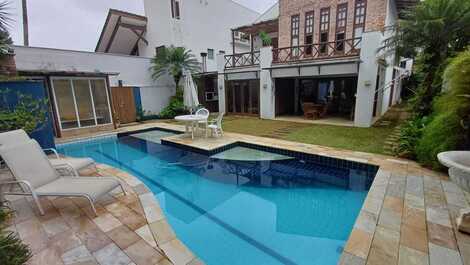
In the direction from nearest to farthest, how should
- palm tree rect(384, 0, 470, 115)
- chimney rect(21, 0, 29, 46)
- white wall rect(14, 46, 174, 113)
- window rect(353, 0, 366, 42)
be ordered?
palm tree rect(384, 0, 470, 115), white wall rect(14, 46, 174, 113), window rect(353, 0, 366, 42), chimney rect(21, 0, 29, 46)

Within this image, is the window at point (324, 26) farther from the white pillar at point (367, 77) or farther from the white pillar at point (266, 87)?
the white pillar at point (367, 77)

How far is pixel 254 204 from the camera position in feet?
14.5

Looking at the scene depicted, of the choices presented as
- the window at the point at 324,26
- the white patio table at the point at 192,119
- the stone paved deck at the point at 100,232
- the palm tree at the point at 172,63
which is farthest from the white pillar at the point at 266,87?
the stone paved deck at the point at 100,232

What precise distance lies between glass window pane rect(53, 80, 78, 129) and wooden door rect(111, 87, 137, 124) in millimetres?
2082

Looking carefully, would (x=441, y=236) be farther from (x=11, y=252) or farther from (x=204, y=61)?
(x=204, y=61)

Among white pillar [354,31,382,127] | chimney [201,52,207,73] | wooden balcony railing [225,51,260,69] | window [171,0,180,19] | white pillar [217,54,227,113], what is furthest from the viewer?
chimney [201,52,207,73]

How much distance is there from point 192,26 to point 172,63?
15.3 feet

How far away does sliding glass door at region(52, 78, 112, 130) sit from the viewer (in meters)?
9.85

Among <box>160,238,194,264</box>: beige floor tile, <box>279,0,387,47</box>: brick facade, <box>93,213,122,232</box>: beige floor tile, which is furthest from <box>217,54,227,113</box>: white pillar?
<box>160,238,194,264</box>: beige floor tile

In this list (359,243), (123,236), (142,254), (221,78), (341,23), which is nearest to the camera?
(142,254)

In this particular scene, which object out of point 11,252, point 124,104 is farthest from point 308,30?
point 11,252

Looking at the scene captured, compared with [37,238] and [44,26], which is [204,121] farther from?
[44,26]

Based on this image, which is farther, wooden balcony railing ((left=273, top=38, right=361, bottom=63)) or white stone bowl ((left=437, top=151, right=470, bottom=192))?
wooden balcony railing ((left=273, top=38, right=361, bottom=63))

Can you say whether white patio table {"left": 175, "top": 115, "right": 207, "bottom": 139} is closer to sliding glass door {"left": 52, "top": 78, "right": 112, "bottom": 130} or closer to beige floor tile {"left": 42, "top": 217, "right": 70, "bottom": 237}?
beige floor tile {"left": 42, "top": 217, "right": 70, "bottom": 237}
